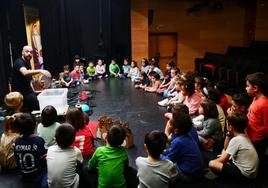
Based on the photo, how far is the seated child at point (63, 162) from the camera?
7.04ft

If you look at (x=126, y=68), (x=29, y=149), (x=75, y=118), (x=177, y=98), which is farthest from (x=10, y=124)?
(x=126, y=68)

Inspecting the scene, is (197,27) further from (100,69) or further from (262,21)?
(100,69)

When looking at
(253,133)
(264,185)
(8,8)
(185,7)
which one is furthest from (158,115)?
(185,7)

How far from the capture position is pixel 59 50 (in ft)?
25.6

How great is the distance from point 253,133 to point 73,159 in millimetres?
1807

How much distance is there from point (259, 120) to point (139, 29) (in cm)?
663

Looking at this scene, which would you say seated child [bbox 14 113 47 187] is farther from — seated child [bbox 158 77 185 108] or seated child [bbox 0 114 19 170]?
seated child [bbox 158 77 185 108]

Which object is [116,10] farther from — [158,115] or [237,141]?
[237,141]

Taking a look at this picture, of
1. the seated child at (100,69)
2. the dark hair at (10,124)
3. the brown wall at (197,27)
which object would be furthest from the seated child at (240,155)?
the brown wall at (197,27)

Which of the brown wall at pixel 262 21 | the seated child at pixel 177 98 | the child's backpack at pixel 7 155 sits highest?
the brown wall at pixel 262 21

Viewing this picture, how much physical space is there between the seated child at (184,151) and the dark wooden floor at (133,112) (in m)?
0.14

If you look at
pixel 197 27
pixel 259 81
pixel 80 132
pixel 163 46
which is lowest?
pixel 80 132

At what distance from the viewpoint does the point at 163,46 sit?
9.89 meters

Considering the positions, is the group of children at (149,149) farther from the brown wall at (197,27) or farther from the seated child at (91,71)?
the brown wall at (197,27)
